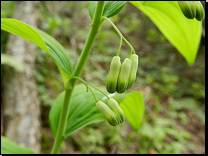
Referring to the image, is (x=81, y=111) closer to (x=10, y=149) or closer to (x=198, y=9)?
(x=10, y=149)

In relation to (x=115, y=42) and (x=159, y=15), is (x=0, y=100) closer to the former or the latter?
(x=159, y=15)

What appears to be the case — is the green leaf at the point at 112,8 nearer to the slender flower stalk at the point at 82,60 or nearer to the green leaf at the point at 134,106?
the slender flower stalk at the point at 82,60

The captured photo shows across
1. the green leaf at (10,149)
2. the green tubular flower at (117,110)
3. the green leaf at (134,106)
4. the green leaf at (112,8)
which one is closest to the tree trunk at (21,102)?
the green leaf at (10,149)

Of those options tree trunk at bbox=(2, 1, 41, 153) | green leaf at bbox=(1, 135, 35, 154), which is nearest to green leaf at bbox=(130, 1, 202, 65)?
green leaf at bbox=(1, 135, 35, 154)

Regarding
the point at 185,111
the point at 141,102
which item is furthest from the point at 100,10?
the point at 185,111

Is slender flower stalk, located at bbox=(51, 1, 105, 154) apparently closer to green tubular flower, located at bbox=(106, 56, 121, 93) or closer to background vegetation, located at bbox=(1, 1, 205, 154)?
green tubular flower, located at bbox=(106, 56, 121, 93)
